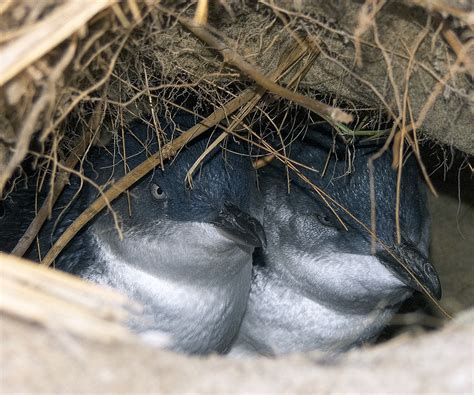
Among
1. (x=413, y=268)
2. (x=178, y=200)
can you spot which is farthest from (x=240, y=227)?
(x=413, y=268)

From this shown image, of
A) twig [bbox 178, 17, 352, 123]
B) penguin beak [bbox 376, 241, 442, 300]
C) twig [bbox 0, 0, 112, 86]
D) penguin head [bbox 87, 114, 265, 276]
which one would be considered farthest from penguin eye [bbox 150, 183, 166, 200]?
twig [bbox 0, 0, 112, 86]

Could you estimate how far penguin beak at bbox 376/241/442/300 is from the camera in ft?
8.12

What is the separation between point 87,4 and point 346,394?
2.95 ft

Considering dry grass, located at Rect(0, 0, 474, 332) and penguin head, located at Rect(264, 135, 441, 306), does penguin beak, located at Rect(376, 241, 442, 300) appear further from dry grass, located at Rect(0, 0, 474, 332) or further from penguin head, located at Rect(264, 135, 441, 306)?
dry grass, located at Rect(0, 0, 474, 332)

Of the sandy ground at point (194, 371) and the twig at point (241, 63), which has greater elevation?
the twig at point (241, 63)

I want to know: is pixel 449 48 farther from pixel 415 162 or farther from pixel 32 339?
pixel 32 339

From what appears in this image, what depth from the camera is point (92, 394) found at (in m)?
1.21

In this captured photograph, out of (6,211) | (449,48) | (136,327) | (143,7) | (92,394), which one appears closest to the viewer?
(92,394)

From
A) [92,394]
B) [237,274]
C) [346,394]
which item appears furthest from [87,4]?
[237,274]

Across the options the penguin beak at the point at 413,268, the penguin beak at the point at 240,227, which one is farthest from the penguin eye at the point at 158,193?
the penguin beak at the point at 413,268

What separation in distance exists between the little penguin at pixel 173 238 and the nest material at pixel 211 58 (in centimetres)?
16

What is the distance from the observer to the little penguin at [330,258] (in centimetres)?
266

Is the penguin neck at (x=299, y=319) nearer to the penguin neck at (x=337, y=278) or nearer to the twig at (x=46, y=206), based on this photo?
the penguin neck at (x=337, y=278)

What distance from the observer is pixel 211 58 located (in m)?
2.24
